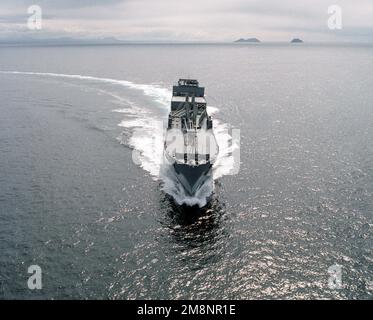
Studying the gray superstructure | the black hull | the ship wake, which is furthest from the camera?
the ship wake

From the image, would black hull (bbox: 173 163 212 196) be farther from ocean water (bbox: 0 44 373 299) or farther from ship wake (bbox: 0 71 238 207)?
ocean water (bbox: 0 44 373 299)

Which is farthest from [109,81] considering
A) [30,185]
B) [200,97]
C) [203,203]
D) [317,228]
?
[317,228]

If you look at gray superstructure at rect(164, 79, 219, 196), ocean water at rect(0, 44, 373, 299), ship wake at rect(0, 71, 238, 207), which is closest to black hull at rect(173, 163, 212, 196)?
gray superstructure at rect(164, 79, 219, 196)

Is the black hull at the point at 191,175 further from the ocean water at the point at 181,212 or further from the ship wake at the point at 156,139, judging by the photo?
the ocean water at the point at 181,212

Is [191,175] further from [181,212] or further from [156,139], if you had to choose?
[156,139]

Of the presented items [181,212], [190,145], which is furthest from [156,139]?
[181,212]
